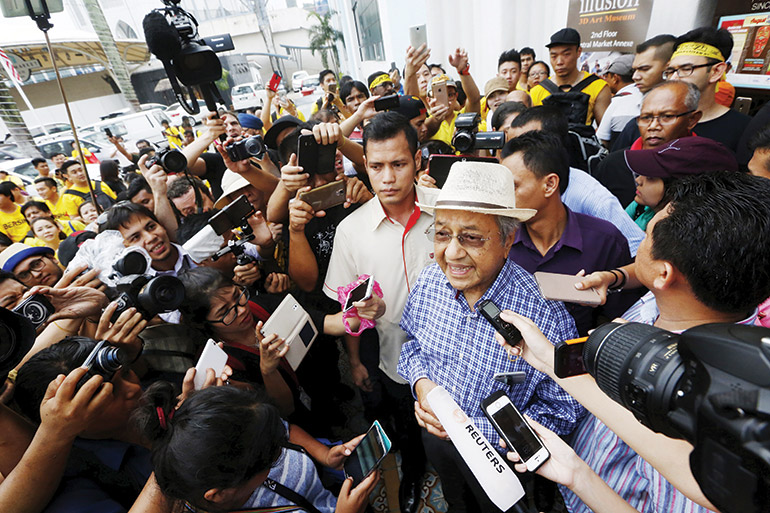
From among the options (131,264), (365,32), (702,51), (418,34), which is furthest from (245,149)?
(365,32)

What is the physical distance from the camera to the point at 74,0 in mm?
19031

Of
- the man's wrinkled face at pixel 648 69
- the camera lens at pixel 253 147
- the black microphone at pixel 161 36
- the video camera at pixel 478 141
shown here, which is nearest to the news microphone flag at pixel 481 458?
the video camera at pixel 478 141

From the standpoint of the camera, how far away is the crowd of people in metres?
1.08

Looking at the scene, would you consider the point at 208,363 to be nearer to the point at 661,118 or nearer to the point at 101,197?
the point at 661,118

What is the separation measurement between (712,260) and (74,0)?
29.2 metres

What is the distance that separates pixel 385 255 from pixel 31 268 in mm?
2537

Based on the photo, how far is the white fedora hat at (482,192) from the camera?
Answer: 4.57 feet

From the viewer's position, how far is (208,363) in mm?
1413

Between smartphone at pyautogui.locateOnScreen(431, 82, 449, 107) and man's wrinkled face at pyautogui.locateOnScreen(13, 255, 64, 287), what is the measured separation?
3534 millimetres

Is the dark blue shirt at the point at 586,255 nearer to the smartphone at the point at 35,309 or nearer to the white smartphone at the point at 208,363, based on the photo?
the white smartphone at the point at 208,363

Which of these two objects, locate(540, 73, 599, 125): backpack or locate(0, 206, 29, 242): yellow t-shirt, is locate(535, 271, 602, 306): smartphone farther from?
locate(0, 206, 29, 242): yellow t-shirt

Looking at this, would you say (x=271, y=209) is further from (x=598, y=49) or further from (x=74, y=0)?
(x=74, y=0)

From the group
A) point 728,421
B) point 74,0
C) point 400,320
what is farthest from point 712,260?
point 74,0

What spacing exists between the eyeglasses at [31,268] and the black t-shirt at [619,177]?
4.25 meters
